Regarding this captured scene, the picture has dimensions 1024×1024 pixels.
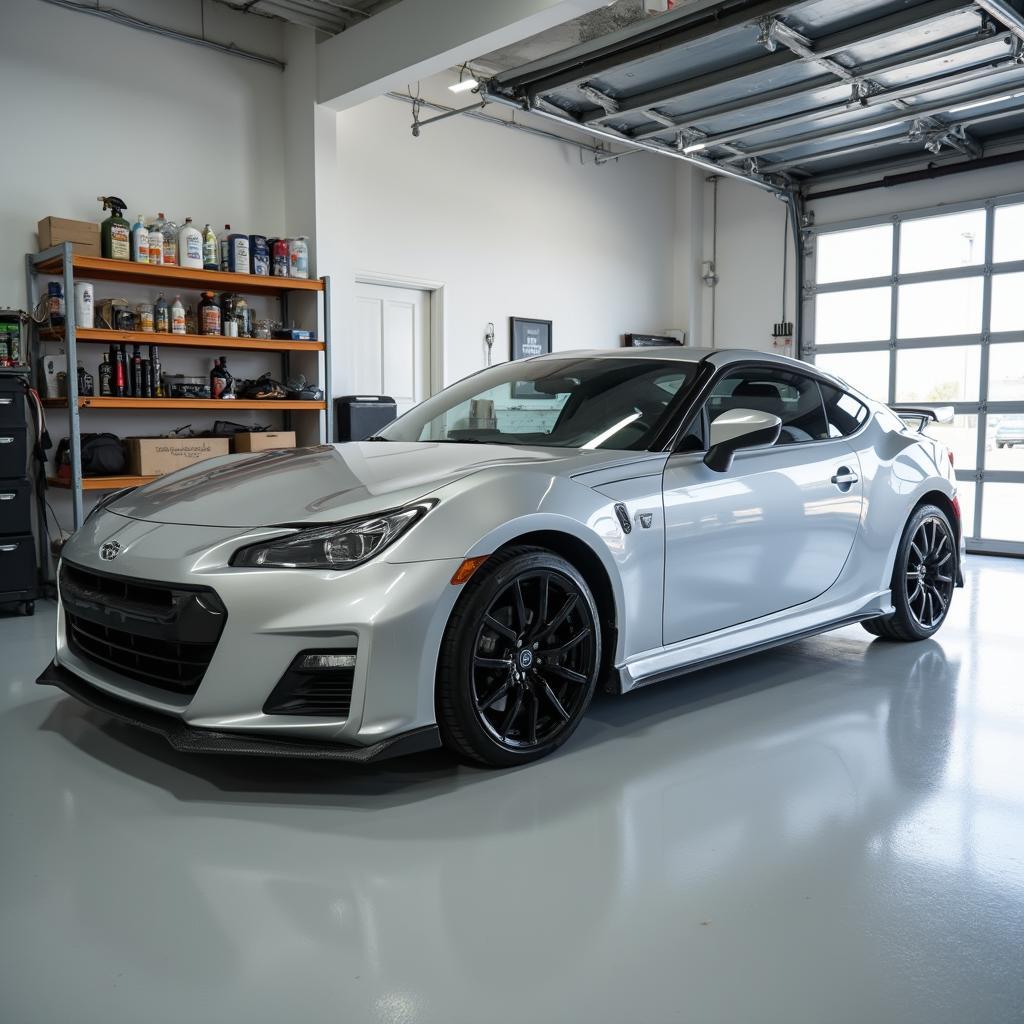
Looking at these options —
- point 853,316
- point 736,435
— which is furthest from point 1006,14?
point 736,435

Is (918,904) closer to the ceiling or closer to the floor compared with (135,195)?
closer to the floor

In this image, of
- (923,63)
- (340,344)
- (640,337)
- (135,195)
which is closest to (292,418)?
(340,344)

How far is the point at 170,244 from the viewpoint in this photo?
555 cm

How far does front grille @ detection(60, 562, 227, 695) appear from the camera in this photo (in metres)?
2.16

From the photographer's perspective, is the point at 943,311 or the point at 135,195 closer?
the point at 135,195

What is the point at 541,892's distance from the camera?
1839 millimetres

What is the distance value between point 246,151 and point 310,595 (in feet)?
16.6

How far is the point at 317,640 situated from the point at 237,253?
4240 mm

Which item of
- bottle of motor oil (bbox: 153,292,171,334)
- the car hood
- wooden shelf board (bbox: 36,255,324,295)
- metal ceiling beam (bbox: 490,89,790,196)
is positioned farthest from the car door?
metal ceiling beam (bbox: 490,89,790,196)

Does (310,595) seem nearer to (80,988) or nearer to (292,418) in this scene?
(80,988)

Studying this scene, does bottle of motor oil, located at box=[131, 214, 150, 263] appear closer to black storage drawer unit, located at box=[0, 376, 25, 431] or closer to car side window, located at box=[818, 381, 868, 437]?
black storage drawer unit, located at box=[0, 376, 25, 431]

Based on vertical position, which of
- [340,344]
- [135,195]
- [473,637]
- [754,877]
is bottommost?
[754,877]

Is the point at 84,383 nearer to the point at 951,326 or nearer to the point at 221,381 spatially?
the point at 221,381

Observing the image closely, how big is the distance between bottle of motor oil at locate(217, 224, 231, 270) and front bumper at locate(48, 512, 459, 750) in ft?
13.3
